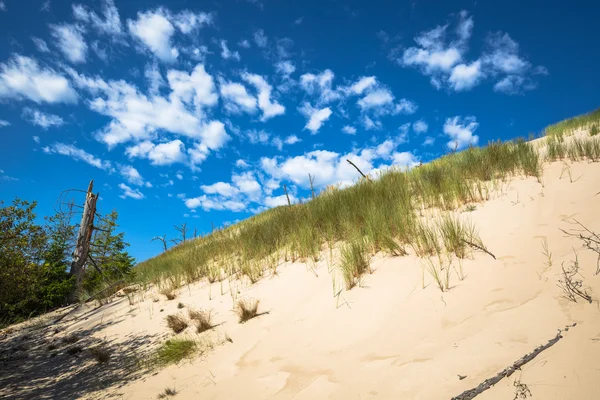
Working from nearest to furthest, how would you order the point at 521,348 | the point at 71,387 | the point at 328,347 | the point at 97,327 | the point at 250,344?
the point at 521,348 < the point at 328,347 < the point at 250,344 < the point at 71,387 < the point at 97,327

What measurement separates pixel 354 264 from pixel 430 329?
4.91 ft

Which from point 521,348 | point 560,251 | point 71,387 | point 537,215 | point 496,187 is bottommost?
point 71,387

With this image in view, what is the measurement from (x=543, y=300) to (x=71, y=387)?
522 cm

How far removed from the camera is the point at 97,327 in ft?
19.8

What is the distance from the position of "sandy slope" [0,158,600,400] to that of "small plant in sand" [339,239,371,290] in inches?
6.2

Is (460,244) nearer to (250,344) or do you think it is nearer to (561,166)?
(250,344)

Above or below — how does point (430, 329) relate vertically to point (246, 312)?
below

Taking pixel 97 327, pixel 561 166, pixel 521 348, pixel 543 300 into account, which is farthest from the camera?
pixel 97 327

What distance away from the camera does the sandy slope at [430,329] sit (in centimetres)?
174

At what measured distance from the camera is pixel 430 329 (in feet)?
7.93

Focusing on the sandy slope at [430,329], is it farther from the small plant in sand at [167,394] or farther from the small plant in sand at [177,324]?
the small plant in sand at [177,324]

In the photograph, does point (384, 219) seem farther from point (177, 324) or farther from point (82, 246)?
point (82, 246)

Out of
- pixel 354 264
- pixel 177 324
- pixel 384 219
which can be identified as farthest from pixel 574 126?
pixel 177 324

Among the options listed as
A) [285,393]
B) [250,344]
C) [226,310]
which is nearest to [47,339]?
[226,310]
